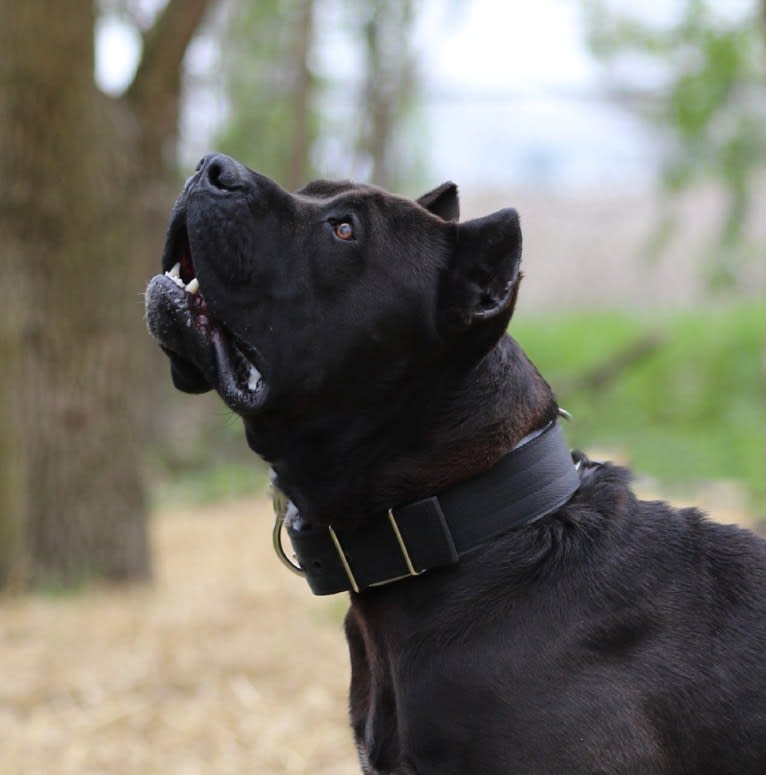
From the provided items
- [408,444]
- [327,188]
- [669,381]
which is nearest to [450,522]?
[408,444]

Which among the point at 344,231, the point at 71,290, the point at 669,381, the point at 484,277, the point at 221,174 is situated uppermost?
the point at 669,381

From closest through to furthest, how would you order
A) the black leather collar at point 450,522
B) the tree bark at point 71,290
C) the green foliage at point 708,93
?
the black leather collar at point 450,522, the tree bark at point 71,290, the green foliage at point 708,93

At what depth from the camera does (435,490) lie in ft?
9.00

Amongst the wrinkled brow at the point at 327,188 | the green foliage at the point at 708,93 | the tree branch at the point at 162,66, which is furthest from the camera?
the green foliage at the point at 708,93

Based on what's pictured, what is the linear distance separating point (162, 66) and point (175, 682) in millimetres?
3633

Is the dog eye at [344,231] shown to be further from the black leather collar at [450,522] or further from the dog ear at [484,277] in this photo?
the black leather collar at [450,522]

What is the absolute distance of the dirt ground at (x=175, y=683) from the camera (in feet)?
15.6

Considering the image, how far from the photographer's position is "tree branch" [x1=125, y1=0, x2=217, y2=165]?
23.1 ft

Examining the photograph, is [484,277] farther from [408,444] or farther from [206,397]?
[206,397]

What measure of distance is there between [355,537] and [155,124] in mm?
5026

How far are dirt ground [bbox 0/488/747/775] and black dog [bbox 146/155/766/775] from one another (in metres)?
2.11

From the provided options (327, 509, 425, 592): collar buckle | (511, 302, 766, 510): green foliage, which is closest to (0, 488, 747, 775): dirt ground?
(327, 509, 425, 592): collar buckle

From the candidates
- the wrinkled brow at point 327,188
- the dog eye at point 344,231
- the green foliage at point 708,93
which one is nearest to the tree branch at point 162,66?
the wrinkled brow at point 327,188

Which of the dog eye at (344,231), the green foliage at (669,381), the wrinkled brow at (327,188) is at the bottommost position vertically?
the dog eye at (344,231)
